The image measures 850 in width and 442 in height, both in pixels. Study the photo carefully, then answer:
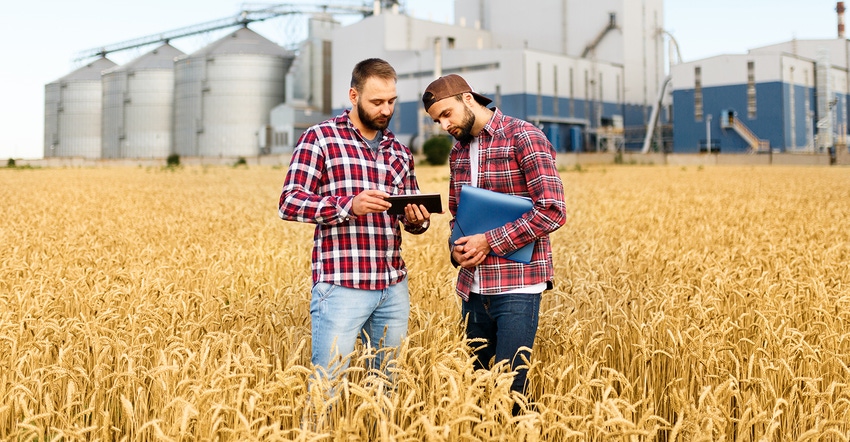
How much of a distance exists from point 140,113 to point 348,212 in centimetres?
7771

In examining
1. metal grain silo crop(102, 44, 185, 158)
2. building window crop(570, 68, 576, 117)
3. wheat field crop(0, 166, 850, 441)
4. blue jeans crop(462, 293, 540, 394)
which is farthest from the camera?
metal grain silo crop(102, 44, 185, 158)

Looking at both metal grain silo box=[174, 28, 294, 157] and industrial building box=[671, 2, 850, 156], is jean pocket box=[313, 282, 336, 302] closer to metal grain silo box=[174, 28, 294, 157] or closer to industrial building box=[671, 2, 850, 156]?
industrial building box=[671, 2, 850, 156]

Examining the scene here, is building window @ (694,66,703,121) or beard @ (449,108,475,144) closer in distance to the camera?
beard @ (449,108,475,144)

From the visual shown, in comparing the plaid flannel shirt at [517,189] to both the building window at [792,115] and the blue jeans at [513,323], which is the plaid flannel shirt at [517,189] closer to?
the blue jeans at [513,323]

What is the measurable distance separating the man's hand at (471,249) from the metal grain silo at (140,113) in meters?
75.0

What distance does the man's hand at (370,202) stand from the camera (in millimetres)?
3186

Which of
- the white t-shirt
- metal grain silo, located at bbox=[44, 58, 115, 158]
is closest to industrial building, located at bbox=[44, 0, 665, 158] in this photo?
metal grain silo, located at bbox=[44, 58, 115, 158]

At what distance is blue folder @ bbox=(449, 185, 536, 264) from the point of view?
11.4 ft

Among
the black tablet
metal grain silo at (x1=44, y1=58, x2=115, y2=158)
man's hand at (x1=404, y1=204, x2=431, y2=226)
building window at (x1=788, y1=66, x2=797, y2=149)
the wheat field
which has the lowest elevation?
the wheat field

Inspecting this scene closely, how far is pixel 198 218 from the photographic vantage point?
13914 millimetres

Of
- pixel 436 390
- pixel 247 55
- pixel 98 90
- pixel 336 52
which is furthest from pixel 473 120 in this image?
pixel 98 90

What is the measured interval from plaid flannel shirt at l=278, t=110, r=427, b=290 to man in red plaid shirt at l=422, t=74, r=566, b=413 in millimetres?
371

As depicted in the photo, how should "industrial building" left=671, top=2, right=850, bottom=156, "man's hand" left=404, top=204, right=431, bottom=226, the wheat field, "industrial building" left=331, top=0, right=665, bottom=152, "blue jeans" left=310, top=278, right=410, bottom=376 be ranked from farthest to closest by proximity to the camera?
"industrial building" left=331, top=0, right=665, bottom=152 < "industrial building" left=671, top=2, right=850, bottom=156 < "blue jeans" left=310, top=278, right=410, bottom=376 < "man's hand" left=404, top=204, right=431, bottom=226 < the wheat field

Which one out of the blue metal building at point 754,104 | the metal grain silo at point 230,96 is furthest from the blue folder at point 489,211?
the metal grain silo at point 230,96
